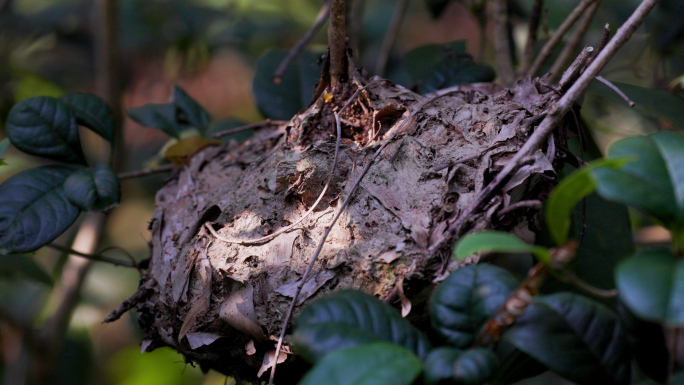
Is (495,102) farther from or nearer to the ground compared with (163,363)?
farther from the ground

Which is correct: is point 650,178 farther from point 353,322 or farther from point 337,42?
point 337,42

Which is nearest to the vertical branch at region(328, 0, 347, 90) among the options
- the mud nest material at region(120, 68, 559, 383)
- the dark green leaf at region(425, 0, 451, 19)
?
the mud nest material at region(120, 68, 559, 383)

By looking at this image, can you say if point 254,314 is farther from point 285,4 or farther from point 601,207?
point 285,4

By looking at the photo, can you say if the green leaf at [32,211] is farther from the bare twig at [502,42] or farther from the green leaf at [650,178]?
the bare twig at [502,42]

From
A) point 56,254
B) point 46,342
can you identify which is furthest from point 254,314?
point 56,254

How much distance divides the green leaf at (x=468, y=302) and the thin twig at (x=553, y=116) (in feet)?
0.48

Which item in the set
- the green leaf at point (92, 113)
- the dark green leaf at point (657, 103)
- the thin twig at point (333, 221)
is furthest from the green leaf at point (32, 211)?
the dark green leaf at point (657, 103)

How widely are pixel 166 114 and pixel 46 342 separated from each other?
3.01 ft

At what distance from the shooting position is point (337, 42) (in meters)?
0.91

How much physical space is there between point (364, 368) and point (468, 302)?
0.62 ft

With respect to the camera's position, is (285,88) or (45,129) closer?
(45,129)

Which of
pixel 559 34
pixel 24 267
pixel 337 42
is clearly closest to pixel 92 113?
pixel 24 267

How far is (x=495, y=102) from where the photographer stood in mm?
946

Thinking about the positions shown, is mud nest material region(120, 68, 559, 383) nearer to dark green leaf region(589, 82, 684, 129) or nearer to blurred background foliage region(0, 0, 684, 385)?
dark green leaf region(589, 82, 684, 129)
